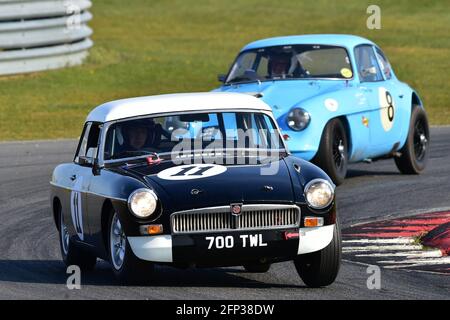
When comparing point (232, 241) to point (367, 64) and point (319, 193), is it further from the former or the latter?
point (367, 64)

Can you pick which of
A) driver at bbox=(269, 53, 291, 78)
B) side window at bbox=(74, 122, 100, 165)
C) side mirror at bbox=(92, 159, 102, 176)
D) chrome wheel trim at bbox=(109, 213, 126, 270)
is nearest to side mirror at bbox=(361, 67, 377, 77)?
driver at bbox=(269, 53, 291, 78)

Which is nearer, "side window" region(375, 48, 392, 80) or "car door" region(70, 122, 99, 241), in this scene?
"car door" region(70, 122, 99, 241)

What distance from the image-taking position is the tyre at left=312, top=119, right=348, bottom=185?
45.9 feet

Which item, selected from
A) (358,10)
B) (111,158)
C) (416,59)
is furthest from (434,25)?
(111,158)

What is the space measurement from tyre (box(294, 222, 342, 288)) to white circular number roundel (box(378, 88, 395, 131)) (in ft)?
21.6

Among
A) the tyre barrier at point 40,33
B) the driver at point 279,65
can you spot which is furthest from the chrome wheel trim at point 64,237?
the tyre barrier at point 40,33

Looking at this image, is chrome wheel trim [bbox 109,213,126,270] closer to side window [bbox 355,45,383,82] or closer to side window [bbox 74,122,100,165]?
side window [bbox 74,122,100,165]

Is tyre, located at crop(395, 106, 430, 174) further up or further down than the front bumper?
further down

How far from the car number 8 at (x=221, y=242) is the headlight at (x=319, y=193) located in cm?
59

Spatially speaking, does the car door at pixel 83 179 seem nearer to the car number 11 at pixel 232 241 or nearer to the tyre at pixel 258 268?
the tyre at pixel 258 268

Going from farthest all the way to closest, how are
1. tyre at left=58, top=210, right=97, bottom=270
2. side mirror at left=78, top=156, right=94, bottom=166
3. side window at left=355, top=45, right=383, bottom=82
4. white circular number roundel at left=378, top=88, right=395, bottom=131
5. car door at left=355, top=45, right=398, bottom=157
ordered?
side window at left=355, top=45, right=383, bottom=82
white circular number roundel at left=378, top=88, right=395, bottom=131
car door at left=355, top=45, right=398, bottom=157
tyre at left=58, top=210, right=97, bottom=270
side mirror at left=78, top=156, right=94, bottom=166

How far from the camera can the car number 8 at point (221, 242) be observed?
8.31 metres

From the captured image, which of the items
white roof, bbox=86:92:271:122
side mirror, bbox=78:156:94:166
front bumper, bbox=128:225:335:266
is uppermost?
white roof, bbox=86:92:271:122
